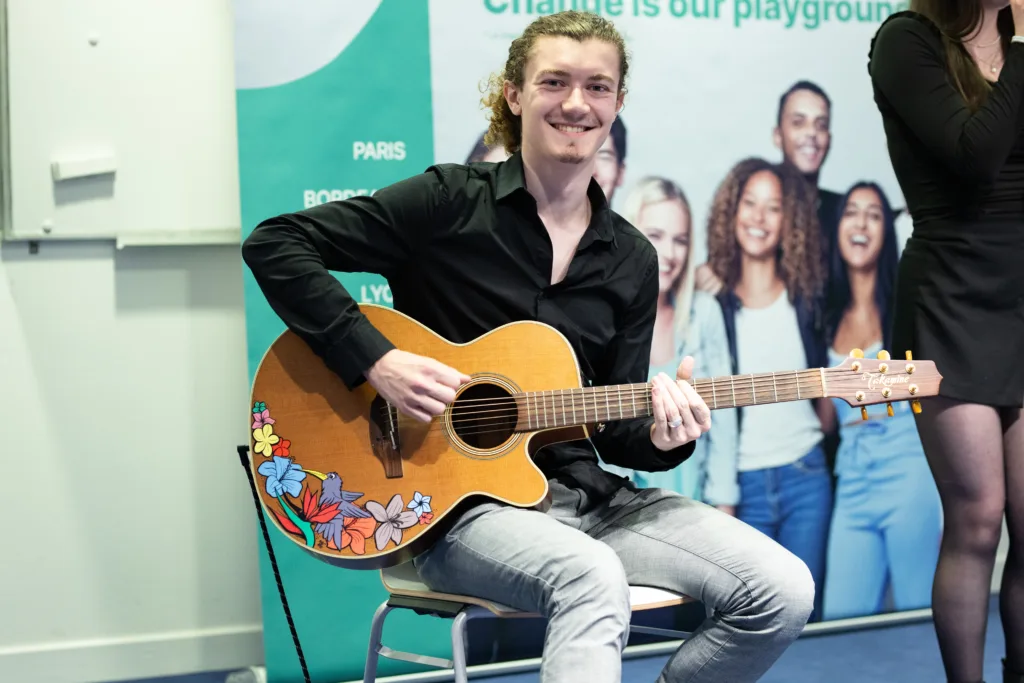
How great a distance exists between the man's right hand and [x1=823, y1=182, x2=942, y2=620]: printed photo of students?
79.2 inches

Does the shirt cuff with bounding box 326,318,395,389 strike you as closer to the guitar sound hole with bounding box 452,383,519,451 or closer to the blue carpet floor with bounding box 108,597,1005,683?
the guitar sound hole with bounding box 452,383,519,451

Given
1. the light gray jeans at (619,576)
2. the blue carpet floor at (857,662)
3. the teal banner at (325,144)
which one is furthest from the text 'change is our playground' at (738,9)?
the blue carpet floor at (857,662)

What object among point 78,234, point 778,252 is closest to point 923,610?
point 778,252

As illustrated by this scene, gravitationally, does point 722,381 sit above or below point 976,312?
below

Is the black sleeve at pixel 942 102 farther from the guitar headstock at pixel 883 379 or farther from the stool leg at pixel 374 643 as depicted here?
the stool leg at pixel 374 643

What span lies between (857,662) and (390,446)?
202cm

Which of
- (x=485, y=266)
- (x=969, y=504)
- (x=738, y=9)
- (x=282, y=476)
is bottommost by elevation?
(x=969, y=504)

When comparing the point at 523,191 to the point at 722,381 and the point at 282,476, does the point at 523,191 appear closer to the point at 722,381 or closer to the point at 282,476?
the point at 722,381

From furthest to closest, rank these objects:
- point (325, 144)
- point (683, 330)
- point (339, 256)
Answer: point (683, 330)
point (325, 144)
point (339, 256)

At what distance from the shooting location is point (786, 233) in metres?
3.49

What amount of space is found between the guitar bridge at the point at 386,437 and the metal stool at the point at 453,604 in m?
0.25

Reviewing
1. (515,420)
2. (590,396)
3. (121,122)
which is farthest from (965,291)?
(121,122)

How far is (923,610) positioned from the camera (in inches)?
144

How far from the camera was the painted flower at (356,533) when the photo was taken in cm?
195
